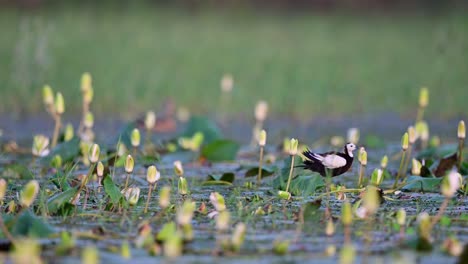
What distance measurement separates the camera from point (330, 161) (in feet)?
13.8

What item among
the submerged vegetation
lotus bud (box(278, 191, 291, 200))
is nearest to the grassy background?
the submerged vegetation

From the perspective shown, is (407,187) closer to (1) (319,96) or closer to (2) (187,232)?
(2) (187,232)

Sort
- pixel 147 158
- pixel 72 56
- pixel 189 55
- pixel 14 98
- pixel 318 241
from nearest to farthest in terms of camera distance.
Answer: pixel 318 241
pixel 147 158
pixel 14 98
pixel 72 56
pixel 189 55

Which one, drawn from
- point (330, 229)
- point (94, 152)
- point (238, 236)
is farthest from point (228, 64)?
point (238, 236)

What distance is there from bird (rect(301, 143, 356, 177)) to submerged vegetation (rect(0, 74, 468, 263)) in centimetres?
6

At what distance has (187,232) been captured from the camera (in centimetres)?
319

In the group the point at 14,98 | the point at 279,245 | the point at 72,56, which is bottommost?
the point at 279,245

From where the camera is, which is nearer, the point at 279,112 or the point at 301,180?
the point at 301,180

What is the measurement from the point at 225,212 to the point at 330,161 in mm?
1020

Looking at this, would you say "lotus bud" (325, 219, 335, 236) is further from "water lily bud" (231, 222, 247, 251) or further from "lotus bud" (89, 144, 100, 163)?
"lotus bud" (89, 144, 100, 163)

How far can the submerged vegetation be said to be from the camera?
313 cm

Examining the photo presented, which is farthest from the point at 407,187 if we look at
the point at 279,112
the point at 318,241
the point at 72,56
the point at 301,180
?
the point at 72,56

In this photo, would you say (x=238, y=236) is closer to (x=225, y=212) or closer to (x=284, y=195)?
(x=225, y=212)

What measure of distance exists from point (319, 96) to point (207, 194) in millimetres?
5133
